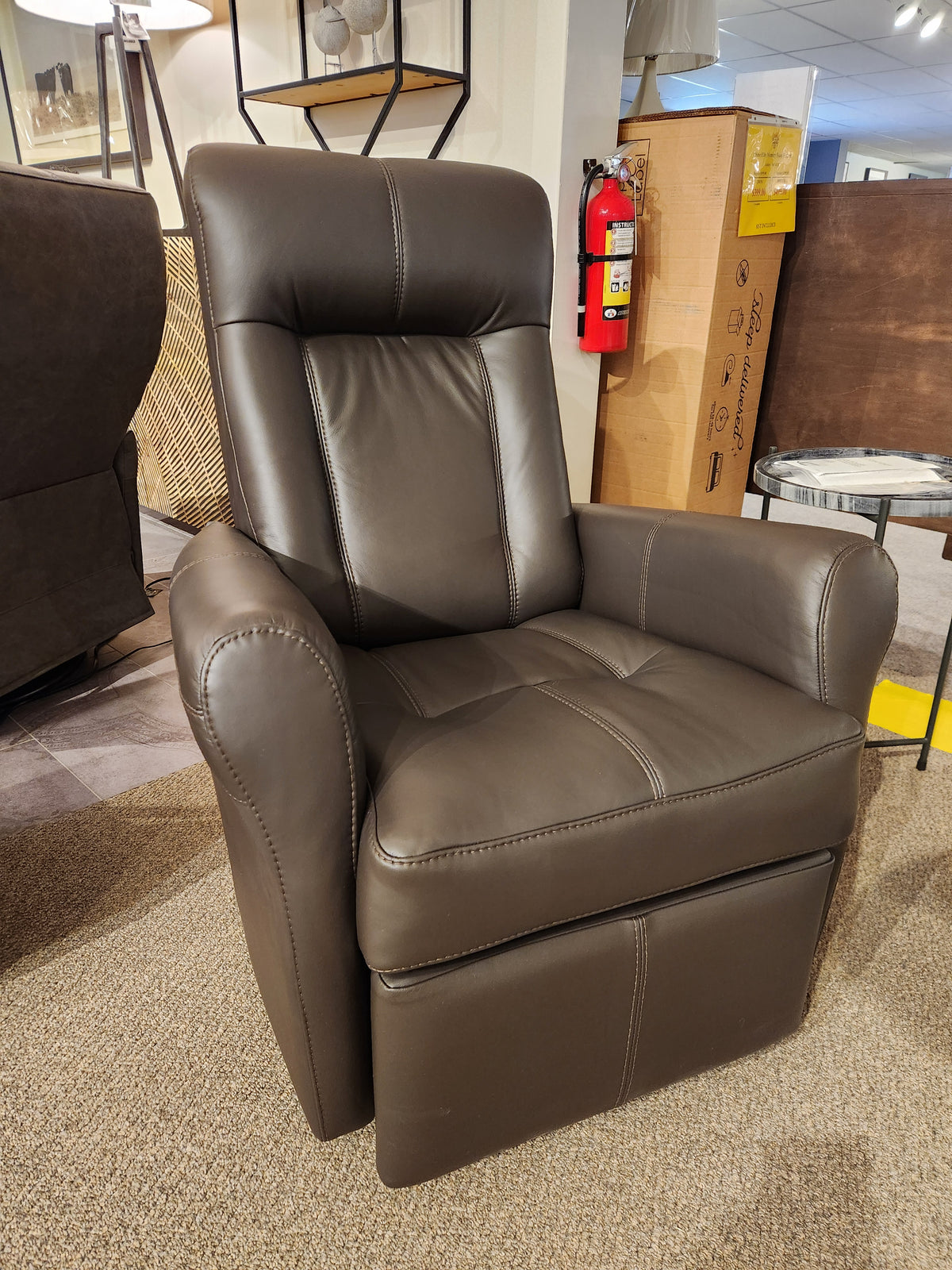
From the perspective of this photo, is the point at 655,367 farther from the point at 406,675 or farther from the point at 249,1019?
the point at 249,1019

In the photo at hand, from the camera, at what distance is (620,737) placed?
885 millimetres

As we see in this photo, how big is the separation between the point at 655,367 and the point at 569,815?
182cm

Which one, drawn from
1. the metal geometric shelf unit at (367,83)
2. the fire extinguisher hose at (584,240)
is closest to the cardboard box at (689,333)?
the fire extinguisher hose at (584,240)

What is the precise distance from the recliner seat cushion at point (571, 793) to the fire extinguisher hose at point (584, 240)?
149 cm

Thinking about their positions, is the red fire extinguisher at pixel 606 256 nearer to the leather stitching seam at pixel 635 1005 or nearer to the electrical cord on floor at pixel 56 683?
the electrical cord on floor at pixel 56 683

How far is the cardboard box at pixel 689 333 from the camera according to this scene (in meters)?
2.10

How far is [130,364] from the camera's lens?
5.68ft

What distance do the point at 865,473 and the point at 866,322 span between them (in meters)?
1.11

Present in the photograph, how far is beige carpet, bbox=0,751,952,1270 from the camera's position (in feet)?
2.79

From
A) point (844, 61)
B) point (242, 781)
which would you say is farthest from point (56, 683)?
point (844, 61)

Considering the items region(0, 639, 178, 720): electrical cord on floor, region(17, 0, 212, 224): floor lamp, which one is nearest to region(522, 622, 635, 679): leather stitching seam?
region(0, 639, 178, 720): electrical cord on floor

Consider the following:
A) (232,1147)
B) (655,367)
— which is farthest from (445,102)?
(232,1147)

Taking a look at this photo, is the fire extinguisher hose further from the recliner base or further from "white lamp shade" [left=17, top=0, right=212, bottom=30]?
"white lamp shade" [left=17, top=0, right=212, bottom=30]

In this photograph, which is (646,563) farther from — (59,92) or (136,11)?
(59,92)
